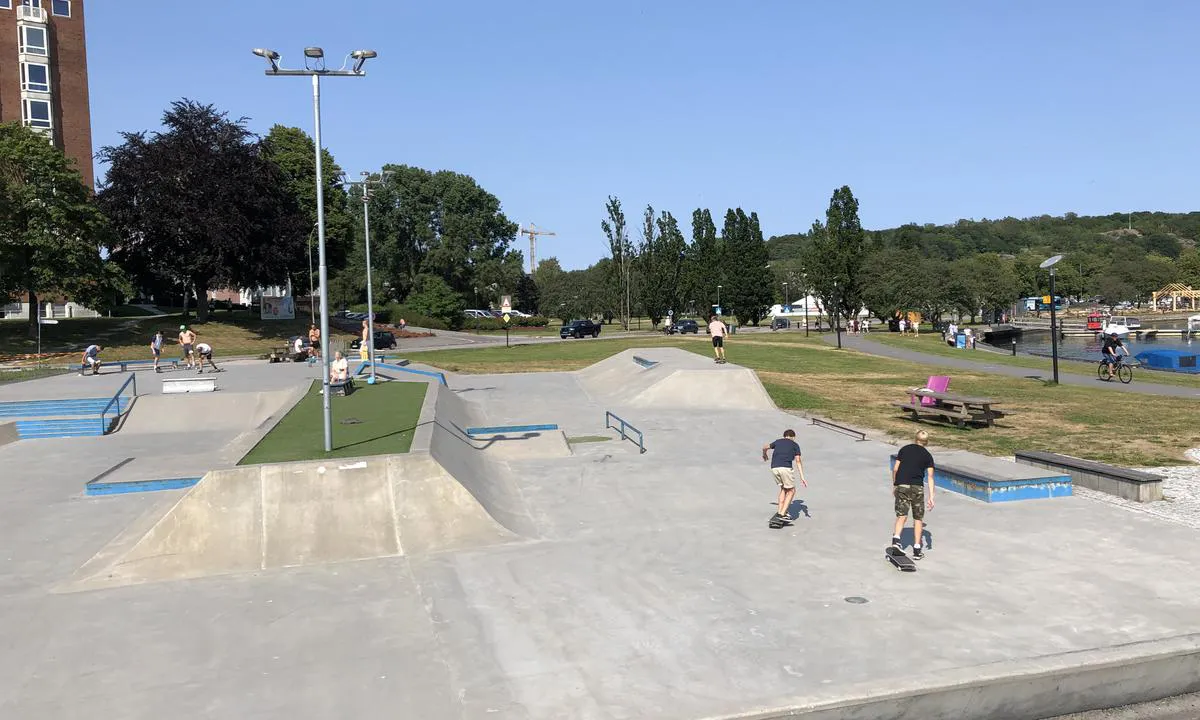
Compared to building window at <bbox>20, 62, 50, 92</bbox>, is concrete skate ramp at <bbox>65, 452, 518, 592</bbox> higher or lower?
lower

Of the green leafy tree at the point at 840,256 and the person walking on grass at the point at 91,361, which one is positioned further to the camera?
the green leafy tree at the point at 840,256

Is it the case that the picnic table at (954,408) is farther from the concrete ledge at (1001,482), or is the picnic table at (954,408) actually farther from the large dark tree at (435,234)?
the large dark tree at (435,234)

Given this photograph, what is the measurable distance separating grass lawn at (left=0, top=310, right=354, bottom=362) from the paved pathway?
120 ft

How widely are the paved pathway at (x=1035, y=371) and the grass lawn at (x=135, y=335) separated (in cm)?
3662

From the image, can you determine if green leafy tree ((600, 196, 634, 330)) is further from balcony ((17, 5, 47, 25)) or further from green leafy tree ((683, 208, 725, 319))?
balcony ((17, 5, 47, 25))

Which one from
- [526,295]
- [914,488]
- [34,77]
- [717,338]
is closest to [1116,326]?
[526,295]

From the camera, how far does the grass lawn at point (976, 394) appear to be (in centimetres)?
1742

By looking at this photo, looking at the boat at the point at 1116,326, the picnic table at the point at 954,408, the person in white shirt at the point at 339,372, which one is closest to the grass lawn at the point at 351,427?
the person in white shirt at the point at 339,372

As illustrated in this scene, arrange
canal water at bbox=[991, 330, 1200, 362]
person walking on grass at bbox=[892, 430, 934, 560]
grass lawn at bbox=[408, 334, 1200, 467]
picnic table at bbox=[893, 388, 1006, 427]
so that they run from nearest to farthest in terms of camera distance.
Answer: person walking on grass at bbox=[892, 430, 934, 560] → grass lawn at bbox=[408, 334, 1200, 467] → picnic table at bbox=[893, 388, 1006, 427] → canal water at bbox=[991, 330, 1200, 362]

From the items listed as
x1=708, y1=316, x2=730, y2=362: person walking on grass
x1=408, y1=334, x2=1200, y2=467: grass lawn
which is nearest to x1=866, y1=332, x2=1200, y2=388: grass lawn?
x1=408, y1=334, x2=1200, y2=467: grass lawn

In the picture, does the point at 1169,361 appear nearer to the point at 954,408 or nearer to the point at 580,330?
the point at 954,408

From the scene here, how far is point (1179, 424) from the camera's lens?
65.0 ft

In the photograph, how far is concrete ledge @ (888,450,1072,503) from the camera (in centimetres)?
1256

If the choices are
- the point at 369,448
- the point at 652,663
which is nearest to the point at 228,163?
Answer: the point at 369,448
